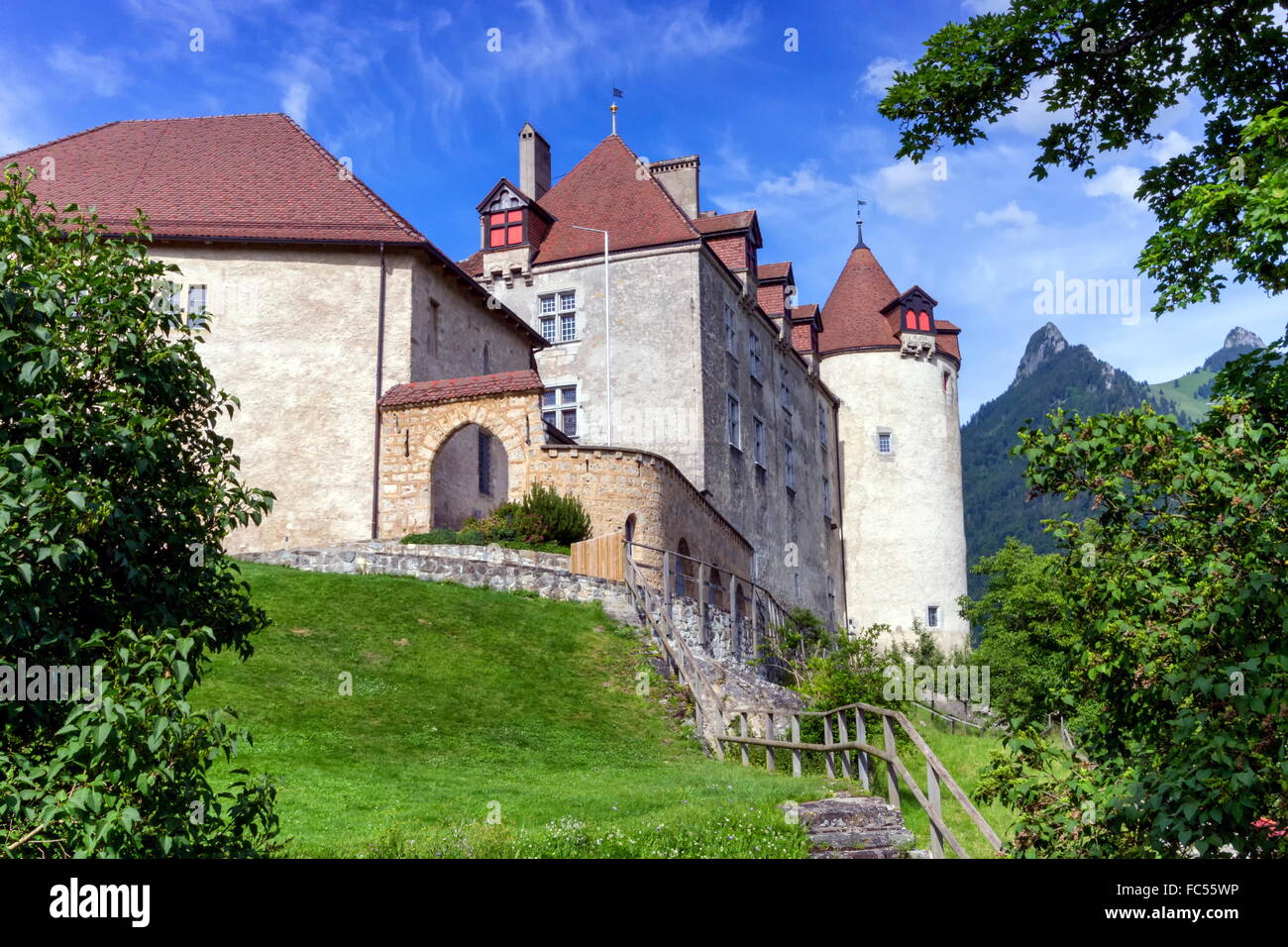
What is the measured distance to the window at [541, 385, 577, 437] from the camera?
138 ft

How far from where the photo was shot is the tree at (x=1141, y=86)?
10867 millimetres

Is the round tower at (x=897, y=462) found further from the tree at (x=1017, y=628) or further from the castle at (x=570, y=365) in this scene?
the tree at (x=1017, y=628)

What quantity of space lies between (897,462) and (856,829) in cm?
4640

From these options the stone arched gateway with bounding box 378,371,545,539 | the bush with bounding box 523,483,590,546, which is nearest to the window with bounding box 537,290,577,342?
the stone arched gateway with bounding box 378,371,545,539

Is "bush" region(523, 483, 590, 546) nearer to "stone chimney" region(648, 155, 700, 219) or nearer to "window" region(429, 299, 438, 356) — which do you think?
"window" region(429, 299, 438, 356)

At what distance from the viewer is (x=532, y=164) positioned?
4831 cm

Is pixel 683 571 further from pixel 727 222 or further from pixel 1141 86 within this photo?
pixel 1141 86

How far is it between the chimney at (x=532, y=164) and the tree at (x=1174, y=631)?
131 feet

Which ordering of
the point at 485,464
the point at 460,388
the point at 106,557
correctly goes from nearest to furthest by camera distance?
1. the point at 106,557
2. the point at 460,388
3. the point at 485,464

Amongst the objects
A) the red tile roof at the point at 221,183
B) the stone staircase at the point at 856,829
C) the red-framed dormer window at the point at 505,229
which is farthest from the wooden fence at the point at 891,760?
the red-framed dormer window at the point at 505,229

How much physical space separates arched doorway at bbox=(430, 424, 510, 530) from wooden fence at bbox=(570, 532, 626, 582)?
479cm

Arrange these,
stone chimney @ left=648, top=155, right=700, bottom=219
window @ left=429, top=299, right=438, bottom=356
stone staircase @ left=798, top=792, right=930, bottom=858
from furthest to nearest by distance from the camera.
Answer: stone chimney @ left=648, top=155, right=700, bottom=219 < window @ left=429, top=299, right=438, bottom=356 < stone staircase @ left=798, top=792, right=930, bottom=858

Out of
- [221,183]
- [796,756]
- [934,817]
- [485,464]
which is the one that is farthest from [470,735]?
[221,183]
